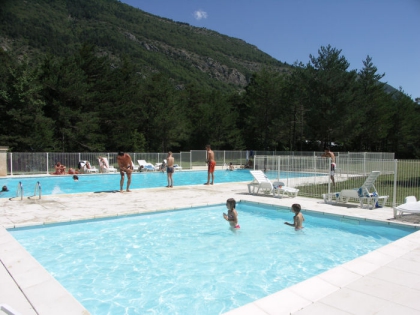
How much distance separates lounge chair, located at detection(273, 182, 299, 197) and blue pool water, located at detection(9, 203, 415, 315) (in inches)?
75.7

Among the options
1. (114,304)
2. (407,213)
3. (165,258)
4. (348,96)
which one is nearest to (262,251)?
(165,258)

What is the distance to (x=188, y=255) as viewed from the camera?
21.4 feet

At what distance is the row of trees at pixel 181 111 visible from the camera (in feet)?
85.3

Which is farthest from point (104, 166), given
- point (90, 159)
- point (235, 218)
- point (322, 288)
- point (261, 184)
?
point (322, 288)

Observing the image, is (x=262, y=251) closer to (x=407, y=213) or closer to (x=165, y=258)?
(x=165, y=258)

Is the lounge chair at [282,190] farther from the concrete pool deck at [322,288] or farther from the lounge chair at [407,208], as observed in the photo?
the concrete pool deck at [322,288]

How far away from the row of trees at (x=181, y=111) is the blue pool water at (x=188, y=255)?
20.9m

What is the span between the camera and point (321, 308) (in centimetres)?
334

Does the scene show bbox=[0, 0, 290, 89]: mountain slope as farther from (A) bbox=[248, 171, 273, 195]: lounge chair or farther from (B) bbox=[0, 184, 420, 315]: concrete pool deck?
(B) bbox=[0, 184, 420, 315]: concrete pool deck

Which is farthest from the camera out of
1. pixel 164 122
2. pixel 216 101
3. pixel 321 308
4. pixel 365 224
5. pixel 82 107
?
pixel 216 101

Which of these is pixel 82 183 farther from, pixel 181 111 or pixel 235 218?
pixel 181 111

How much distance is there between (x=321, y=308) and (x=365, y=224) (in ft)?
17.0

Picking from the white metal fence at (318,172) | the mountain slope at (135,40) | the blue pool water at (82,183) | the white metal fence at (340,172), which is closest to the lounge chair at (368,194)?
the white metal fence at (340,172)

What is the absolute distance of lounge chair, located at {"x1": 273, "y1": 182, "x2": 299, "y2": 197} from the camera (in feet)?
37.2
